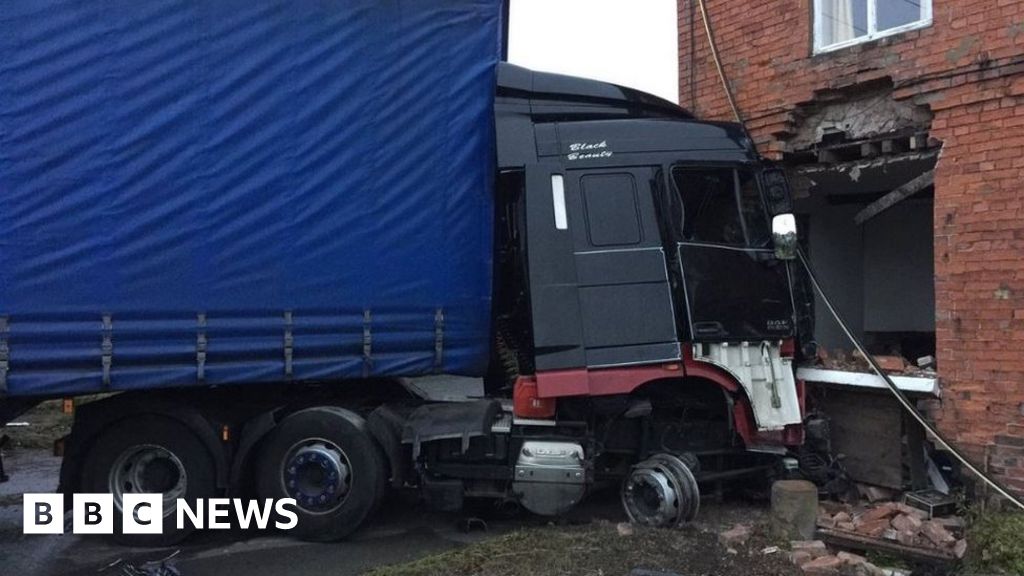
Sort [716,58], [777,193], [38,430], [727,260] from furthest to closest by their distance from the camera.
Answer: [38,430], [716,58], [777,193], [727,260]

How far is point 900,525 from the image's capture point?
549cm

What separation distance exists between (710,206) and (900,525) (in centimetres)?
254

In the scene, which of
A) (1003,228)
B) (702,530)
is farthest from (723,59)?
(702,530)

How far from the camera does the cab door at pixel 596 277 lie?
18.5 feet

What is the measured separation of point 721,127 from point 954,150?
1.71 meters

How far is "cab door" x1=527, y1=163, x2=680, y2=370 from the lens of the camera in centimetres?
564

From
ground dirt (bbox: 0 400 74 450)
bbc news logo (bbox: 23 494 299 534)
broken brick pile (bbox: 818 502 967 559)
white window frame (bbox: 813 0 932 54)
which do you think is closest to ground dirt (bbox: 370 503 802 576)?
broken brick pile (bbox: 818 502 967 559)

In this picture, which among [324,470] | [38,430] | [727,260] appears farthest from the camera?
[38,430]

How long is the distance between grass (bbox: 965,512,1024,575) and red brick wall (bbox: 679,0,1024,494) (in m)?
0.56

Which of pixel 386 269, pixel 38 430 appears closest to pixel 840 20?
pixel 386 269

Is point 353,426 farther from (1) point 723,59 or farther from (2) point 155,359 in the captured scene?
(1) point 723,59

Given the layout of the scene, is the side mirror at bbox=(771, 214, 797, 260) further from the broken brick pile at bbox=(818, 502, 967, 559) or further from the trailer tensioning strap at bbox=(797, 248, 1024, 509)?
the broken brick pile at bbox=(818, 502, 967, 559)

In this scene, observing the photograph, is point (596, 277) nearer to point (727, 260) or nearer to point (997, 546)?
point (727, 260)

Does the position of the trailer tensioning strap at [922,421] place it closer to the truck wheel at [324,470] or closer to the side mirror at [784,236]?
the side mirror at [784,236]
